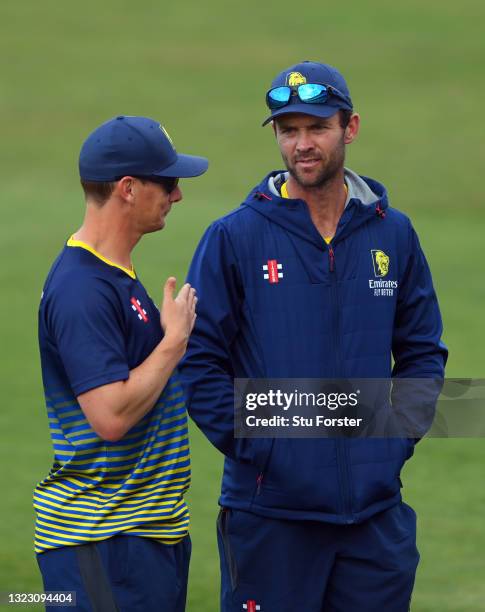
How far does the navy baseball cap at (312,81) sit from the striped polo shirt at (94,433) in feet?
3.10

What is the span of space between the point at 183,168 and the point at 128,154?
196 mm

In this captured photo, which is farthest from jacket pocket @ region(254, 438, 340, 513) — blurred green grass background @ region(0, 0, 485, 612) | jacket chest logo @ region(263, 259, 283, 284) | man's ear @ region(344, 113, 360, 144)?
blurred green grass background @ region(0, 0, 485, 612)

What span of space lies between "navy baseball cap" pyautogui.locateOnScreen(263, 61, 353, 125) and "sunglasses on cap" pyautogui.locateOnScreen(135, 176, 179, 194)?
2.09ft

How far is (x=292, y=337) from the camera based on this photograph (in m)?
5.00

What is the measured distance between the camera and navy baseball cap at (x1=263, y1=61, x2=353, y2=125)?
512cm

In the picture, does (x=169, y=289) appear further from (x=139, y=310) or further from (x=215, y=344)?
(x=215, y=344)

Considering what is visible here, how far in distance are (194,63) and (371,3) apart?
5667mm

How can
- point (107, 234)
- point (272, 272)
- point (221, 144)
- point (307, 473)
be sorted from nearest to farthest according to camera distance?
point (107, 234) → point (307, 473) → point (272, 272) → point (221, 144)

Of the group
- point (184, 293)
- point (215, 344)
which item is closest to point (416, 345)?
point (215, 344)

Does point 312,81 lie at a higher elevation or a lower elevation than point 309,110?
higher

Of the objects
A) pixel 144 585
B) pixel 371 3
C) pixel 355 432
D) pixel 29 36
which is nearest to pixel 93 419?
pixel 144 585

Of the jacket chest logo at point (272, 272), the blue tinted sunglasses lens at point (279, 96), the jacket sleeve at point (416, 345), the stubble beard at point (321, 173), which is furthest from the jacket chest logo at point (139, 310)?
the jacket sleeve at point (416, 345)

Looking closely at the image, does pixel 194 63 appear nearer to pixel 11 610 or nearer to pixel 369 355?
pixel 11 610

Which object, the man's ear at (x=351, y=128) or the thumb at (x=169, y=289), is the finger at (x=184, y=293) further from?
the man's ear at (x=351, y=128)
